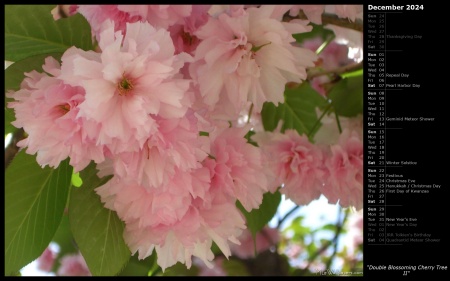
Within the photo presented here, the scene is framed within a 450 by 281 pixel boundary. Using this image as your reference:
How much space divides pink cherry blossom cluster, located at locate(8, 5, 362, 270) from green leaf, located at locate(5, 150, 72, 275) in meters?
0.07

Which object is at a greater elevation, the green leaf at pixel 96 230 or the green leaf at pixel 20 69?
the green leaf at pixel 20 69

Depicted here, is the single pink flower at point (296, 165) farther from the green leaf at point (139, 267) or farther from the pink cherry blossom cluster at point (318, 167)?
the green leaf at point (139, 267)

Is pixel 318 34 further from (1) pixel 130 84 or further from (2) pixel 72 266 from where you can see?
(2) pixel 72 266

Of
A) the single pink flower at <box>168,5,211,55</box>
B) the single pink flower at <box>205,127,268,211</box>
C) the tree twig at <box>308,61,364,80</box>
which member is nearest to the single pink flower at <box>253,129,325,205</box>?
the tree twig at <box>308,61,364,80</box>

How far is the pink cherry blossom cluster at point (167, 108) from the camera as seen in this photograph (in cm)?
58

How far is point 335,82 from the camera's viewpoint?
1128 mm

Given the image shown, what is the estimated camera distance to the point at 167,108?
1.91ft

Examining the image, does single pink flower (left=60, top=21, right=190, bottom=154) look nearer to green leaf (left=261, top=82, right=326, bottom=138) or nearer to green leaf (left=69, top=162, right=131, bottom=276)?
green leaf (left=69, top=162, right=131, bottom=276)

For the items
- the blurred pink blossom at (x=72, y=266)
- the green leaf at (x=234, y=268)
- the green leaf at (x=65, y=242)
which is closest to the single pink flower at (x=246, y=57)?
the green leaf at (x=65, y=242)

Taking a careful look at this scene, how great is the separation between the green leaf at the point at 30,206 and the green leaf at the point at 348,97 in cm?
53
